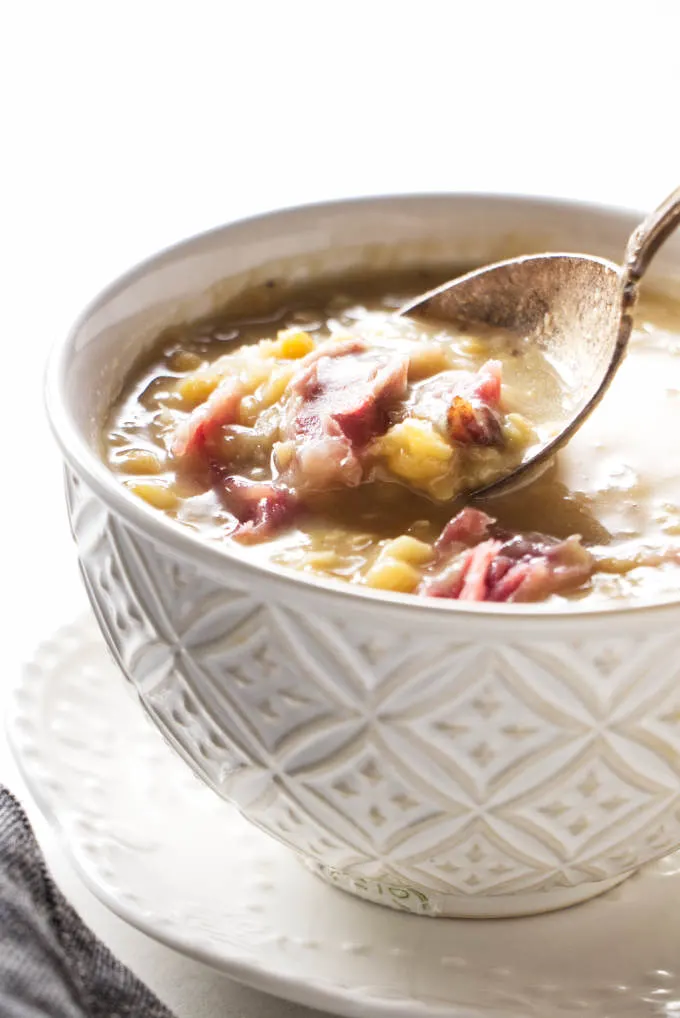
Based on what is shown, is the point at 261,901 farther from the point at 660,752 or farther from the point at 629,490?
the point at 629,490

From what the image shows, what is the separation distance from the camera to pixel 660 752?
137 centimetres

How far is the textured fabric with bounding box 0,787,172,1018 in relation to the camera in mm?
1434

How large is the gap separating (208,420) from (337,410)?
0.17 meters

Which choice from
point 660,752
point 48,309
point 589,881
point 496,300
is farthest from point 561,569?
point 48,309

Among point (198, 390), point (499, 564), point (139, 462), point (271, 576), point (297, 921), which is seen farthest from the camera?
point (198, 390)

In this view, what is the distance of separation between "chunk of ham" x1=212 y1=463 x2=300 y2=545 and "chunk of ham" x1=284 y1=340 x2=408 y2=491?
0.03 metres

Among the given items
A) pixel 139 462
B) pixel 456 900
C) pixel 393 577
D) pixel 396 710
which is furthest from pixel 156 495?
pixel 456 900

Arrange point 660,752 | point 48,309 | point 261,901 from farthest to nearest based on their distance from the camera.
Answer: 1. point 48,309
2. point 261,901
3. point 660,752

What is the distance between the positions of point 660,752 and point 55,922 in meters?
0.68

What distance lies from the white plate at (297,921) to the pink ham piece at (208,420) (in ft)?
1.47

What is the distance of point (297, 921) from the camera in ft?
5.34

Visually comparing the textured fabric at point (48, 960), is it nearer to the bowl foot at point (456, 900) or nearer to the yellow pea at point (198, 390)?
the bowl foot at point (456, 900)

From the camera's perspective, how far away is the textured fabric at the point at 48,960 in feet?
4.70

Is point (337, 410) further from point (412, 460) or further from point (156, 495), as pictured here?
point (156, 495)
